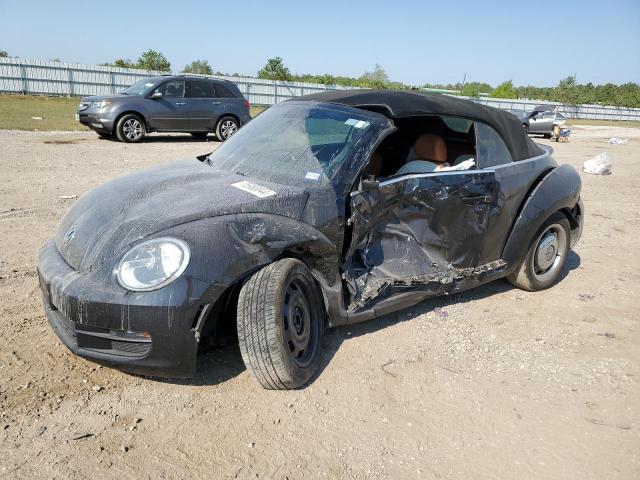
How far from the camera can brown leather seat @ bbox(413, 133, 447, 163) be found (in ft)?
14.0

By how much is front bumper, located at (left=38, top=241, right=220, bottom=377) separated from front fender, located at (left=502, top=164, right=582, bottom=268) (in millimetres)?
2736

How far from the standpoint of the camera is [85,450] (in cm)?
247

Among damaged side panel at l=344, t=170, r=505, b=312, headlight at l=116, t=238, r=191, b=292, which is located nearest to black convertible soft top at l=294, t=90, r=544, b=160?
damaged side panel at l=344, t=170, r=505, b=312

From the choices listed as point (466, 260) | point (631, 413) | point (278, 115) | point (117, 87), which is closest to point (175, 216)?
point (278, 115)

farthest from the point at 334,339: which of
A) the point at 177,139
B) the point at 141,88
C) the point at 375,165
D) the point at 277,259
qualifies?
the point at 177,139

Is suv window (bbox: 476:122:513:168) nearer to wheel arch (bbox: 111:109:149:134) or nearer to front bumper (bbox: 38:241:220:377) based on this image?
front bumper (bbox: 38:241:220:377)

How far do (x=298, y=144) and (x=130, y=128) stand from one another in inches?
420

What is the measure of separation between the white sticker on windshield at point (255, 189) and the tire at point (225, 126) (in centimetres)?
1158

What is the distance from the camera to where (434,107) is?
157 inches

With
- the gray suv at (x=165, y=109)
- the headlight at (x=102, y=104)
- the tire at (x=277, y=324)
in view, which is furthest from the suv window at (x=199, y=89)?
the tire at (x=277, y=324)

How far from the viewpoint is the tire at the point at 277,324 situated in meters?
2.80

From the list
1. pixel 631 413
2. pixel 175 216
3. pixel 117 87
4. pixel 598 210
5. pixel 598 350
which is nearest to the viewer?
pixel 175 216

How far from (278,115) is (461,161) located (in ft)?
5.08

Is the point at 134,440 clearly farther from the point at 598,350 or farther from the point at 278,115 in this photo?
the point at 598,350
